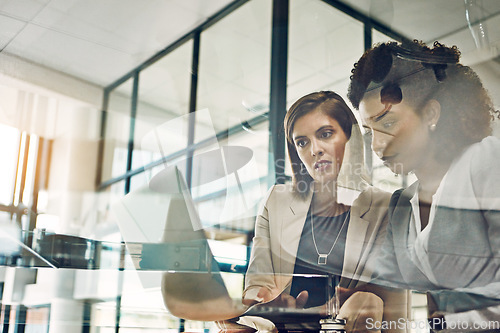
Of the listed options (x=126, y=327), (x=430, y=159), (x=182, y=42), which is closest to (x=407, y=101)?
(x=430, y=159)

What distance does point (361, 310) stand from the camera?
152 centimetres

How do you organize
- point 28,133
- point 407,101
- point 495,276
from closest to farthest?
1. point 495,276
2. point 407,101
3. point 28,133

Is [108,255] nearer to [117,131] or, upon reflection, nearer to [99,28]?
[117,131]

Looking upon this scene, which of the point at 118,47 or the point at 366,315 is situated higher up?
the point at 118,47

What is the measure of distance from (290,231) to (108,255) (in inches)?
24.4

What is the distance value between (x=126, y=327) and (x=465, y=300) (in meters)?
1.06

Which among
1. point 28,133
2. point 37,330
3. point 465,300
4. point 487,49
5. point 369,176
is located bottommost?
point 37,330

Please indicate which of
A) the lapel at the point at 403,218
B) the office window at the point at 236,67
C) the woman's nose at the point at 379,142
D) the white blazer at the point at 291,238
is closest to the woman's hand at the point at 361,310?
the white blazer at the point at 291,238

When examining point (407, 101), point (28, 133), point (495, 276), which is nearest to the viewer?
point (495, 276)

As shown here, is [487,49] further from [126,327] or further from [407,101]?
[126,327]

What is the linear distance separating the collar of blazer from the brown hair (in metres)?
0.05

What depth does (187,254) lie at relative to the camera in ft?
5.43

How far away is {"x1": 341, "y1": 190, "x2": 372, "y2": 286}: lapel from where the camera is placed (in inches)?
60.9

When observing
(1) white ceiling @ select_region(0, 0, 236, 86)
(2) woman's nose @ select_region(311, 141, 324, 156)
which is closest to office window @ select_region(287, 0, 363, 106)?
(2) woman's nose @ select_region(311, 141, 324, 156)
